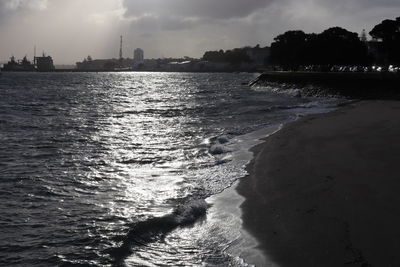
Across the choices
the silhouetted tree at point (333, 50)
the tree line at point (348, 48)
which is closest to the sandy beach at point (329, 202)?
the tree line at point (348, 48)

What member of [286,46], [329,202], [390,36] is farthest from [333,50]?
[329,202]

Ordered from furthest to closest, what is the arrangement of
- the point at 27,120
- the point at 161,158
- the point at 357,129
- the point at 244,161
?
the point at 27,120, the point at 357,129, the point at 161,158, the point at 244,161

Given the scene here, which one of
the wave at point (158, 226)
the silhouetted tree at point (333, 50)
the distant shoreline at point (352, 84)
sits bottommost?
the wave at point (158, 226)

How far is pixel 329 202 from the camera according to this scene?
902cm

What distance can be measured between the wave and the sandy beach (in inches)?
42.5

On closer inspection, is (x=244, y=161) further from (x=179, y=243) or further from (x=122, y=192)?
(x=179, y=243)

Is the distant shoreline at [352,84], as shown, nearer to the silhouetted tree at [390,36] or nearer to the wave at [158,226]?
the silhouetted tree at [390,36]

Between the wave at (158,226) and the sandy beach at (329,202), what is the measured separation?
108cm

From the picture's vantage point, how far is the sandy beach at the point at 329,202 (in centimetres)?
698

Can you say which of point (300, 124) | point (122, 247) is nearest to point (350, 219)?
point (122, 247)

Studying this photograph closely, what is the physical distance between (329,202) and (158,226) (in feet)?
11.3

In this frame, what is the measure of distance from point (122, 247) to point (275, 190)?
4.18 meters

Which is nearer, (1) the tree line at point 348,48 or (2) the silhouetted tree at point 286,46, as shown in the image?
(1) the tree line at point 348,48

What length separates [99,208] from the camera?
10250 millimetres
